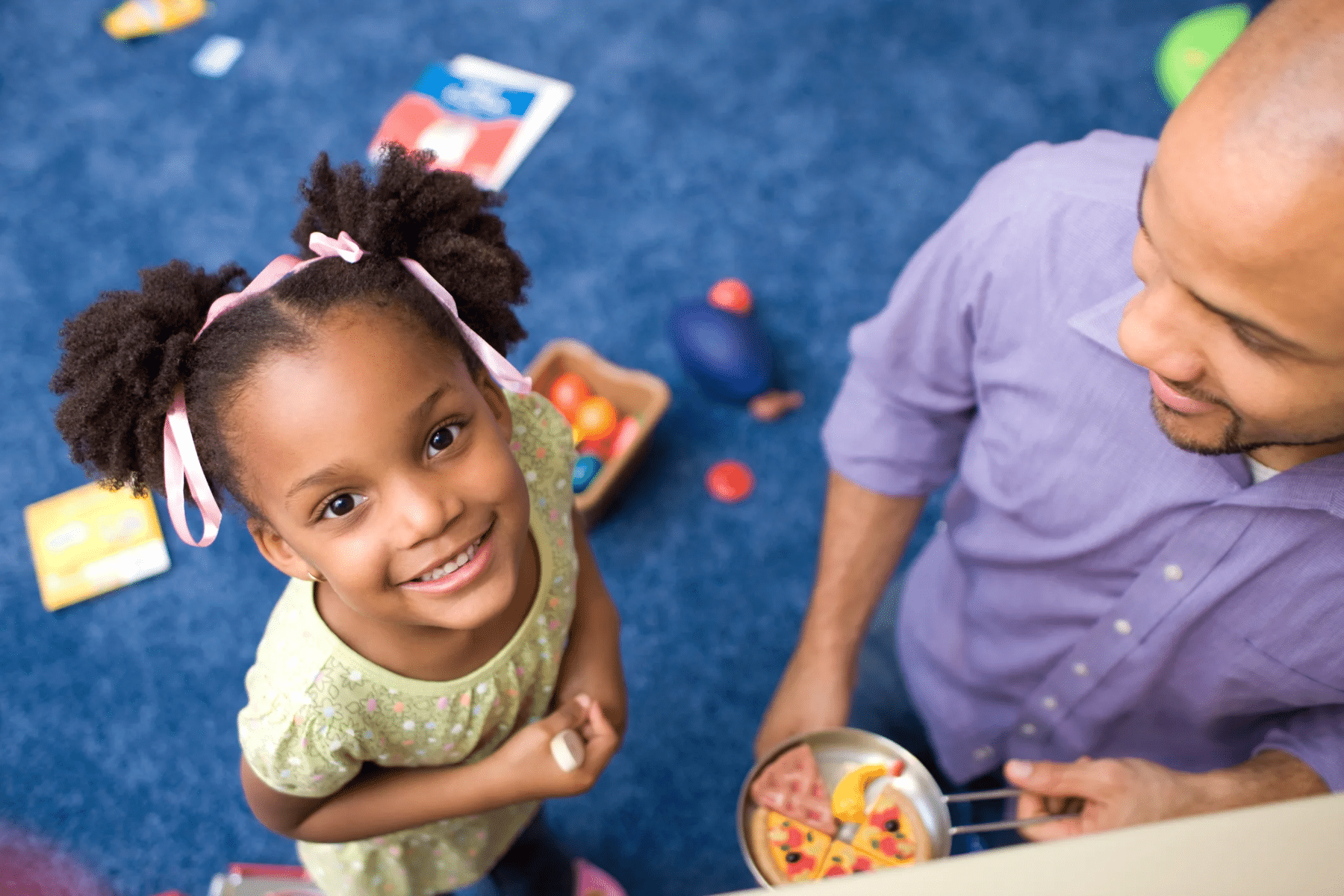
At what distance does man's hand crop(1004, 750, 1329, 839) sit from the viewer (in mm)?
840

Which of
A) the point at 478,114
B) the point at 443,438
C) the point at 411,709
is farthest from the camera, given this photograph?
the point at 478,114

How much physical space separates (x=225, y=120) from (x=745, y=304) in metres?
1.32

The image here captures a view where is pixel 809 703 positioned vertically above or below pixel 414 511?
below

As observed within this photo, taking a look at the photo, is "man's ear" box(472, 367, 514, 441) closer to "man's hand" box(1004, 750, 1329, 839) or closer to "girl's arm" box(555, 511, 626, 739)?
"girl's arm" box(555, 511, 626, 739)

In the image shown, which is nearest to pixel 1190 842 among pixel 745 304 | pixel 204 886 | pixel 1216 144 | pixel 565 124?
pixel 1216 144

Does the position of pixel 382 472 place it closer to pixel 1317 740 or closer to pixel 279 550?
pixel 279 550

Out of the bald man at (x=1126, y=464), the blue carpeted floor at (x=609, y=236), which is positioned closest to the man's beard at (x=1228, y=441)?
the bald man at (x=1126, y=464)

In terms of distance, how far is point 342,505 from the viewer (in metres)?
0.70

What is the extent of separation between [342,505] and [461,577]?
0.10 metres

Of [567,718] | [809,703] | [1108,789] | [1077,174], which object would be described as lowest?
[809,703]

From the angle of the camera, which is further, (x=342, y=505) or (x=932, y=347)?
(x=932, y=347)

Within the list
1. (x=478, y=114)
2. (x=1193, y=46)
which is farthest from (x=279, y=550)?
(x=1193, y=46)

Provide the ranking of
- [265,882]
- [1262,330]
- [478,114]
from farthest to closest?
1. [478,114]
2. [265,882]
3. [1262,330]

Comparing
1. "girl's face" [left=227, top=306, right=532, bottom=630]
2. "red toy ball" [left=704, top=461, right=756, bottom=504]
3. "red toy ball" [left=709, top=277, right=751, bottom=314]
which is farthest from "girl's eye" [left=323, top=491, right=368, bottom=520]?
"red toy ball" [left=709, top=277, right=751, bottom=314]
